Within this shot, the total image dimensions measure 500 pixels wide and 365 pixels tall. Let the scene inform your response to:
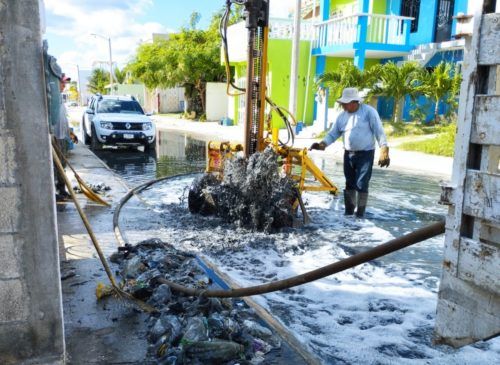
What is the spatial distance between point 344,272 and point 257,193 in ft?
5.86

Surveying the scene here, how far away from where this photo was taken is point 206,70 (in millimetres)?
31750

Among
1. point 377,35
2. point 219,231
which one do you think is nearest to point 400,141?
point 377,35

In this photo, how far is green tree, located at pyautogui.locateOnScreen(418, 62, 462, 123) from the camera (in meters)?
16.6

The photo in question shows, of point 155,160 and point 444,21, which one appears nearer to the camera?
point 155,160

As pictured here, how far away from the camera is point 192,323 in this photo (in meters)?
3.29

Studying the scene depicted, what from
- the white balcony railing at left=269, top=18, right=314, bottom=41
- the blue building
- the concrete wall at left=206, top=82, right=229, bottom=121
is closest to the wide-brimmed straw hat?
the blue building

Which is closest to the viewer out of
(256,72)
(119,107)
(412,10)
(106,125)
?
(256,72)

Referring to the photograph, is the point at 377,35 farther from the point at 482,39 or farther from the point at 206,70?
the point at 482,39

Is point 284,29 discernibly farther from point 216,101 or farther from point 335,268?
point 335,268

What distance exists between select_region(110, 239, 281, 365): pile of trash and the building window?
20162 millimetres

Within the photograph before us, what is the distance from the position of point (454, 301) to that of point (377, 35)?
19.5 meters

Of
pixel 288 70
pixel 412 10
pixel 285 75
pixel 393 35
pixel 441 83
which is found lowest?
pixel 441 83

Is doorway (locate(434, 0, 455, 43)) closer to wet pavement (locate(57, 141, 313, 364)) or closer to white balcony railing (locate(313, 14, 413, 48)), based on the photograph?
white balcony railing (locate(313, 14, 413, 48))

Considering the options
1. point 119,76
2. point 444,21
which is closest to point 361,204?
point 444,21
